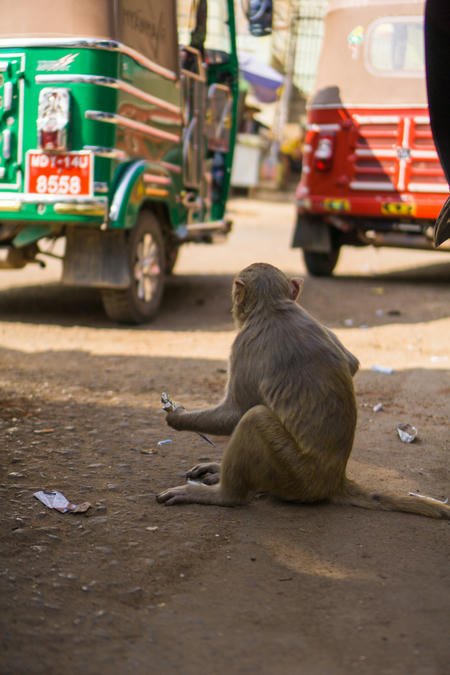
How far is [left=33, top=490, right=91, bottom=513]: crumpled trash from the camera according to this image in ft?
11.0

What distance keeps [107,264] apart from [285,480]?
3.69 m

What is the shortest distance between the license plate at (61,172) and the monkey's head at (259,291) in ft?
9.35

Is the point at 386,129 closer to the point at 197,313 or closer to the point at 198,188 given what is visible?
the point at 198,188

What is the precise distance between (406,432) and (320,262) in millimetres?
5668

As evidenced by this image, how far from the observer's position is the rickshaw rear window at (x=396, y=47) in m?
8.91

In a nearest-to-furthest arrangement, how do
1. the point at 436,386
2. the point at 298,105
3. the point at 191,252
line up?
the point at 436,386
the point at 191,252
the point at 298,105

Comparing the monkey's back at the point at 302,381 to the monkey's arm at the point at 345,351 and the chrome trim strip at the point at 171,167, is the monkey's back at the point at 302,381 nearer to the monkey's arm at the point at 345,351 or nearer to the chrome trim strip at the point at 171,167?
the monkey's arm at the point at 345,351

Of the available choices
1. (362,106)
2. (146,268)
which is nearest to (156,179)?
(146,268)

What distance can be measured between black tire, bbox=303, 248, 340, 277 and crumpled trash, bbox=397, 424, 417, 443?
217 inches

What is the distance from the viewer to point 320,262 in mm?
10023

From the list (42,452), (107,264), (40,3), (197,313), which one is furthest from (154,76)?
(42,452)

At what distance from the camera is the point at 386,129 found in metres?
9.02

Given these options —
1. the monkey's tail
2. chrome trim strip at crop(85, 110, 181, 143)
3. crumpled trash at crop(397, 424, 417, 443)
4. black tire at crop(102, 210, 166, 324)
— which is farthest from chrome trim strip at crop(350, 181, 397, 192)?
the monkey's tail

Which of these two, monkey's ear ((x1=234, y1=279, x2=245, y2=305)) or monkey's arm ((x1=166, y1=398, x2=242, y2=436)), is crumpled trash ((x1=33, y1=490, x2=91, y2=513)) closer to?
monkey's arm ((x1=166, y1=398, x2=242, y2=436))
